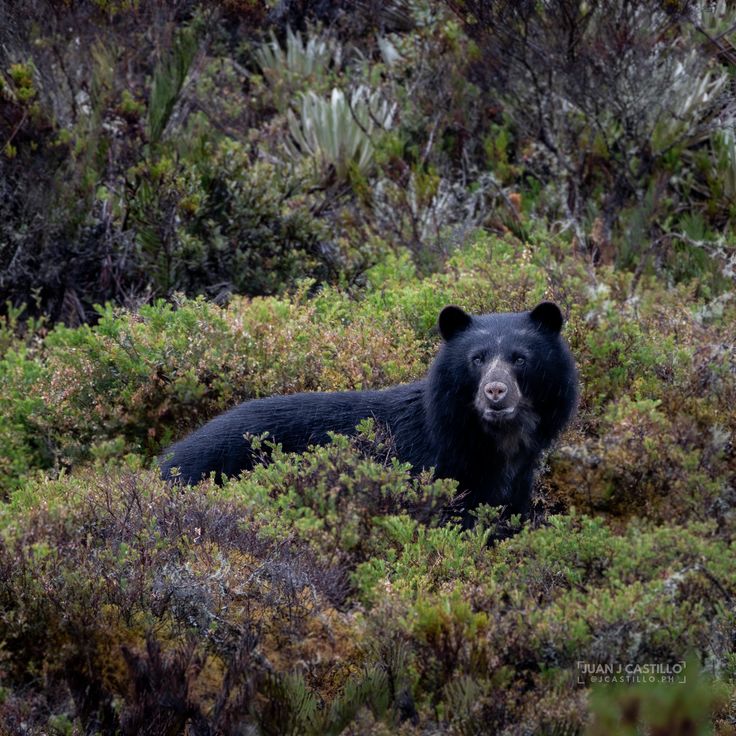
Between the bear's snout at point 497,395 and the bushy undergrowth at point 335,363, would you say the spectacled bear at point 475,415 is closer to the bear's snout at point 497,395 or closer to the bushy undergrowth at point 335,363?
the bear's snout at point 497,395

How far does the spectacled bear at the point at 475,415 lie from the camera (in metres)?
5.37

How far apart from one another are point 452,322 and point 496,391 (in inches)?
23.5

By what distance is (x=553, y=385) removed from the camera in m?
5.46

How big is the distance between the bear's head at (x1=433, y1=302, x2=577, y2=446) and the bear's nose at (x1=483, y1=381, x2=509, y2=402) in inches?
3.6

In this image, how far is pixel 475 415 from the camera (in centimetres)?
539

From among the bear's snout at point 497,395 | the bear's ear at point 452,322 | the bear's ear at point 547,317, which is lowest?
the bear's snout at point 497,395

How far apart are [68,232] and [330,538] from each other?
5.92 meters

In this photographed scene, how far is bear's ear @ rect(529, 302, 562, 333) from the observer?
215 inches

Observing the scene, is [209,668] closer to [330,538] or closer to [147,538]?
[147,538]

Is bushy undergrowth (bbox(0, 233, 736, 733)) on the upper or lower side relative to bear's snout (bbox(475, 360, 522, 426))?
lower

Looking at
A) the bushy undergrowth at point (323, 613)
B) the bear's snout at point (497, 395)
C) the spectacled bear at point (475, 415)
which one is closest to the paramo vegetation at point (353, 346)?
the bushy undergrowth at point (323, 613)

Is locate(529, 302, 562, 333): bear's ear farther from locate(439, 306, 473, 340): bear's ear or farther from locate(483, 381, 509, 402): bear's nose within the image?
Answer: locate(483, 381, 509, 402): bear's nose

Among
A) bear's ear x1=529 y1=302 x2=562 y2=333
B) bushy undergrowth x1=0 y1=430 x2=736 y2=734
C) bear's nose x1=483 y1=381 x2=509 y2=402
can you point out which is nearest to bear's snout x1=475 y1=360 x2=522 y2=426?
bear's nose x1=483 y1=381 x2=509 y2=402

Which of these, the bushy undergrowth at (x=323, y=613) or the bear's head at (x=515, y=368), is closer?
the bushy undergrowth at (x=323, y=613)
